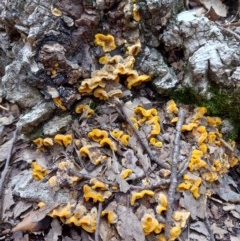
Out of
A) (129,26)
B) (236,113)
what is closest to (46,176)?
(129,26)

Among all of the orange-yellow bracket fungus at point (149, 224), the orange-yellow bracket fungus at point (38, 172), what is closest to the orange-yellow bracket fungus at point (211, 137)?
the orange-yellow bracket fungus at point (149, 224)

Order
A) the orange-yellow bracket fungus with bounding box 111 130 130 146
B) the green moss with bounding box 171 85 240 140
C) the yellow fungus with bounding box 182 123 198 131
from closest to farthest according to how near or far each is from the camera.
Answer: the orange-yellow bracket fungus with bounding box 111 130 130 146, the yellow fungus with bounding box 182 123 198 131, the green moss with bounding box 171 85 240 140

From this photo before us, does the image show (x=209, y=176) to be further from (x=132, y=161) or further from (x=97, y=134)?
(x=97, y=134)

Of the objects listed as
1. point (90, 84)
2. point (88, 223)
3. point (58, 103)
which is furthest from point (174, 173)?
A: point (58, 103)

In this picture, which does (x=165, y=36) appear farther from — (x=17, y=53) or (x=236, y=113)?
(x=17, y=53)

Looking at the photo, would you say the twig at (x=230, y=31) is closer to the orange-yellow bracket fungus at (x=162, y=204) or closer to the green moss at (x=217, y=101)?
the green moss at (x=217, y=101)

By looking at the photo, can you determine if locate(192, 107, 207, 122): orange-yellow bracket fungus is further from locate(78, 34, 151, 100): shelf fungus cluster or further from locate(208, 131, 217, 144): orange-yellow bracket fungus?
locate(78, 34, 151, 100): shelf fungus cluster

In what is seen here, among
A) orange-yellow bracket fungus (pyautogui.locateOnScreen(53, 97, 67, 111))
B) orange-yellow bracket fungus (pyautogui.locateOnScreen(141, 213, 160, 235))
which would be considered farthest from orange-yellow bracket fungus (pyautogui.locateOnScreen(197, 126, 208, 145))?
orange-yellow bracket fungus (pyautogui.locateOnScreen(53, 97, 67, 111))
